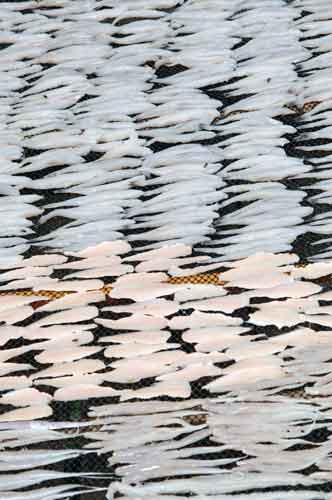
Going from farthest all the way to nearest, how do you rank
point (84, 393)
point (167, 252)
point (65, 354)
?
point (167, 252) < point (65, 354) < point (84, 393)

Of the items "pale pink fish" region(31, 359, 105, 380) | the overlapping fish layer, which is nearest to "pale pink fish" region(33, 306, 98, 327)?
the overlapping fish layer

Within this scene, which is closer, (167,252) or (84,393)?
(84,393)

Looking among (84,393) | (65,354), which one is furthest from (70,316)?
(84,393)

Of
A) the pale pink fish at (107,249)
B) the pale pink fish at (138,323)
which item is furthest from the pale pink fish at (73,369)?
the pale pink fish at (107,249)

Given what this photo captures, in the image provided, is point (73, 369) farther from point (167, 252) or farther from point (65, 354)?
point (167, 252)

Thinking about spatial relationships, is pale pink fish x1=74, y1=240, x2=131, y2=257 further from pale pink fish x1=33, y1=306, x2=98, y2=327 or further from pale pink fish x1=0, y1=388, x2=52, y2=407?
pale pink fish x1=0, y1=388, x2=52, y2=407

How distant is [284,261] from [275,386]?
0.42 m

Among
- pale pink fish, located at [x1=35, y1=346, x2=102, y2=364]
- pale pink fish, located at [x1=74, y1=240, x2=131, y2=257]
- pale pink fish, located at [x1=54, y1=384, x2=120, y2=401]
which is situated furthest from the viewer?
pale pink fish, located at [x1=74, y1=240, x2=131, y2=257]

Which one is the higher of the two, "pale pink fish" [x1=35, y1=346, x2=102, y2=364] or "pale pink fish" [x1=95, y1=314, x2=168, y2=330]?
"pale pink fish" [x1=95, y1=314, x2=168, y2=330]

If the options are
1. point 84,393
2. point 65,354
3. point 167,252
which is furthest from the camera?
point 167,252

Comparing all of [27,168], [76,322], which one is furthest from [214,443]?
[27,168]

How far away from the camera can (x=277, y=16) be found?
11.6 feet

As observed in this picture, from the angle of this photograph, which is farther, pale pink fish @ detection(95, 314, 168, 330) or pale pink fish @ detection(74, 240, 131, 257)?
pale pink fish @ detection(74, 240, 131, 257)

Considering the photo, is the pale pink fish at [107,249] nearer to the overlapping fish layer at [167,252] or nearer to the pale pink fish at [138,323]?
the overlapping fish layer at [167,252]
